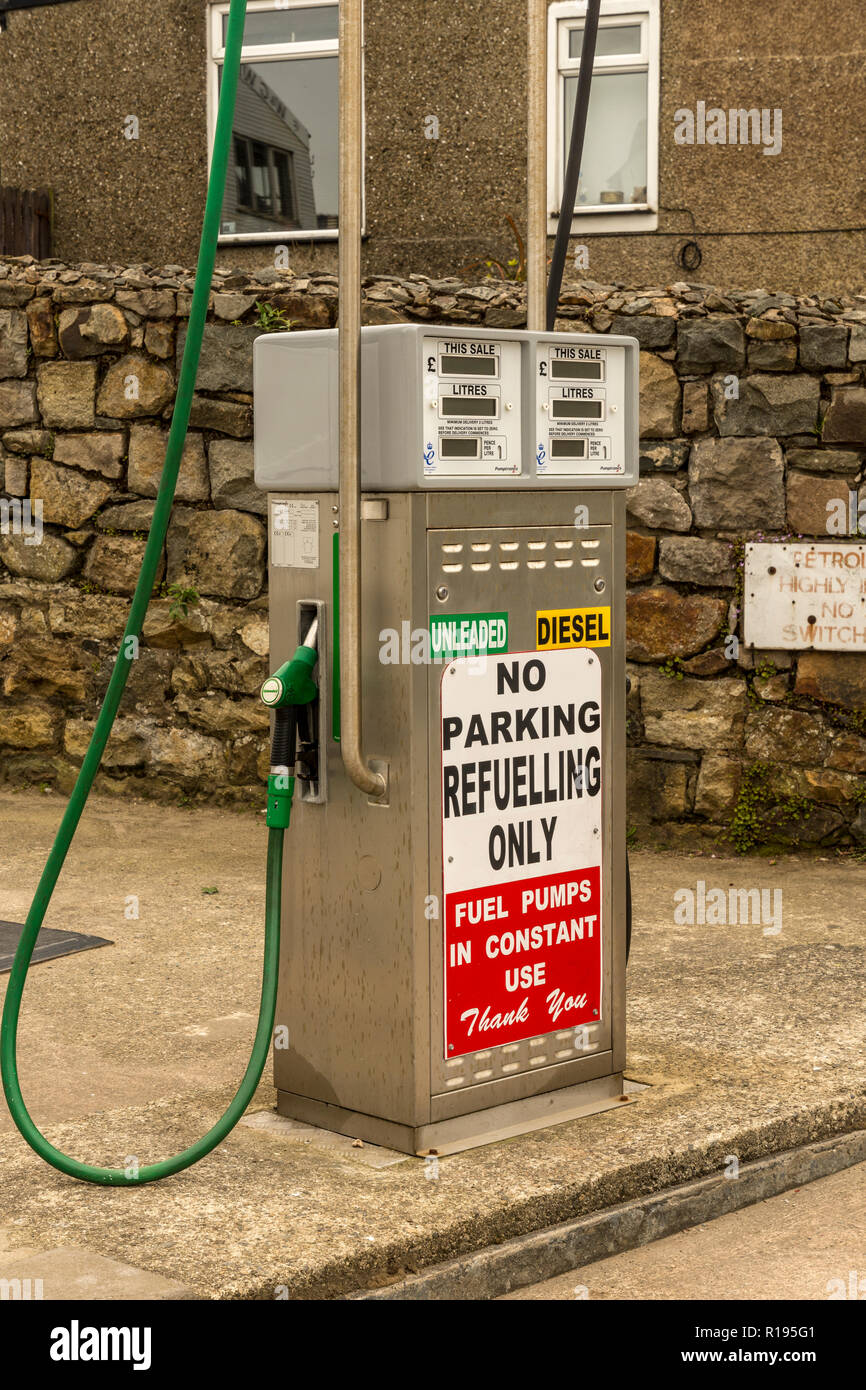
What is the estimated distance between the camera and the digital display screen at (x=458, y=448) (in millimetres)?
3504

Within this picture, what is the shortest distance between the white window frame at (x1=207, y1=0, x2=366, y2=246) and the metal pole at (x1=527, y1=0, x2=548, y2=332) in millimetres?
7133

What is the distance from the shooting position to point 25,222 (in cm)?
1135

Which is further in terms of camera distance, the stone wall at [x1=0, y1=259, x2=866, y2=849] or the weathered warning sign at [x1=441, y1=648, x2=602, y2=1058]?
the stone wall at [x1=0, y1=259, x2=866, y2=849]

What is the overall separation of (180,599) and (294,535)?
348cm

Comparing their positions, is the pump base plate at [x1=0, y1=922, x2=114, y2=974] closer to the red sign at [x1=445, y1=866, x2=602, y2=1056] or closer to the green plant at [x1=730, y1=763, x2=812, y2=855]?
the red sign at [x1=445, y1=866, x2=602, y2=1056]

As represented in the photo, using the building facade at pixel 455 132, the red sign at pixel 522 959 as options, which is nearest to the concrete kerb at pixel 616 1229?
the red sign at pixel 522 959

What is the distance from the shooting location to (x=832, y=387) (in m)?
6.42

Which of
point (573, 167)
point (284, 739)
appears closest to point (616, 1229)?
point (284, 739)

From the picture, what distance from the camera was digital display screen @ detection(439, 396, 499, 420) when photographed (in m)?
3.51

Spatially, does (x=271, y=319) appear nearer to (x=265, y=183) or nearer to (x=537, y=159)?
(x=537, y=159)

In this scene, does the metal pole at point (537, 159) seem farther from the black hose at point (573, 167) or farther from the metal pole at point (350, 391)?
the metal pole at point (350, 391)

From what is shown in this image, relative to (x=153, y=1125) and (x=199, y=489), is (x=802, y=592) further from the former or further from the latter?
(x=153, y=1125)

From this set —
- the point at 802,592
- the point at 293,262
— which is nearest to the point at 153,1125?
the point at 802,592

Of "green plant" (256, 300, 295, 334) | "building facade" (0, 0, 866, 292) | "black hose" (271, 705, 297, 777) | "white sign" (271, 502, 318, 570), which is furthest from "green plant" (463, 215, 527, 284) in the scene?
"black hose" (271, 705, 297, 777)
